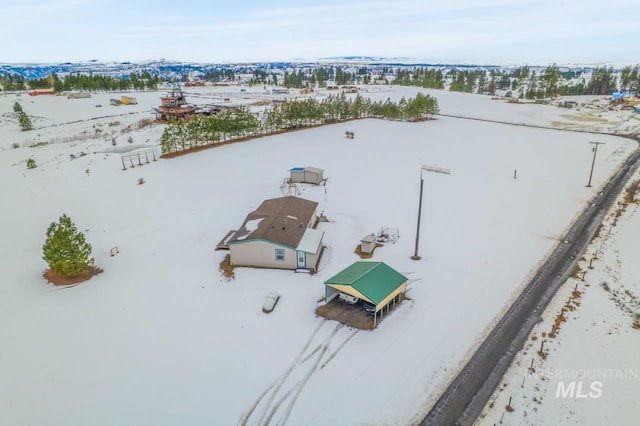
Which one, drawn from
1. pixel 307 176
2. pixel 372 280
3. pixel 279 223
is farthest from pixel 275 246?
pixel 307 176

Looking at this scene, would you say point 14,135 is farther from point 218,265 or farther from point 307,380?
point 307,380

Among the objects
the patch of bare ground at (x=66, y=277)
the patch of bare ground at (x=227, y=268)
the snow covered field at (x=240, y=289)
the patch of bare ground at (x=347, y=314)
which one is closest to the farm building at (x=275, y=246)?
the patch of bare ground at (x=227, y=268)

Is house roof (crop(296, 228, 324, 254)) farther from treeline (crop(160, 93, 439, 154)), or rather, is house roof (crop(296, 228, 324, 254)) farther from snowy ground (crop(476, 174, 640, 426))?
treeline (crop(160, 93, 439, 154))

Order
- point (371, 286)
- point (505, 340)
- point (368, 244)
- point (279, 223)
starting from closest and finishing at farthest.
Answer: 1. point (505, 340)
2. point (371, 286)
3. point (279, 223)
4. point (368, 244)

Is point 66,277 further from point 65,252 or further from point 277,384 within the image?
point 277,384

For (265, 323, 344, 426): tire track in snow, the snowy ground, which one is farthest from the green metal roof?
the snowy ground

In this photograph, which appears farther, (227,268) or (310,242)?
(310,242)
